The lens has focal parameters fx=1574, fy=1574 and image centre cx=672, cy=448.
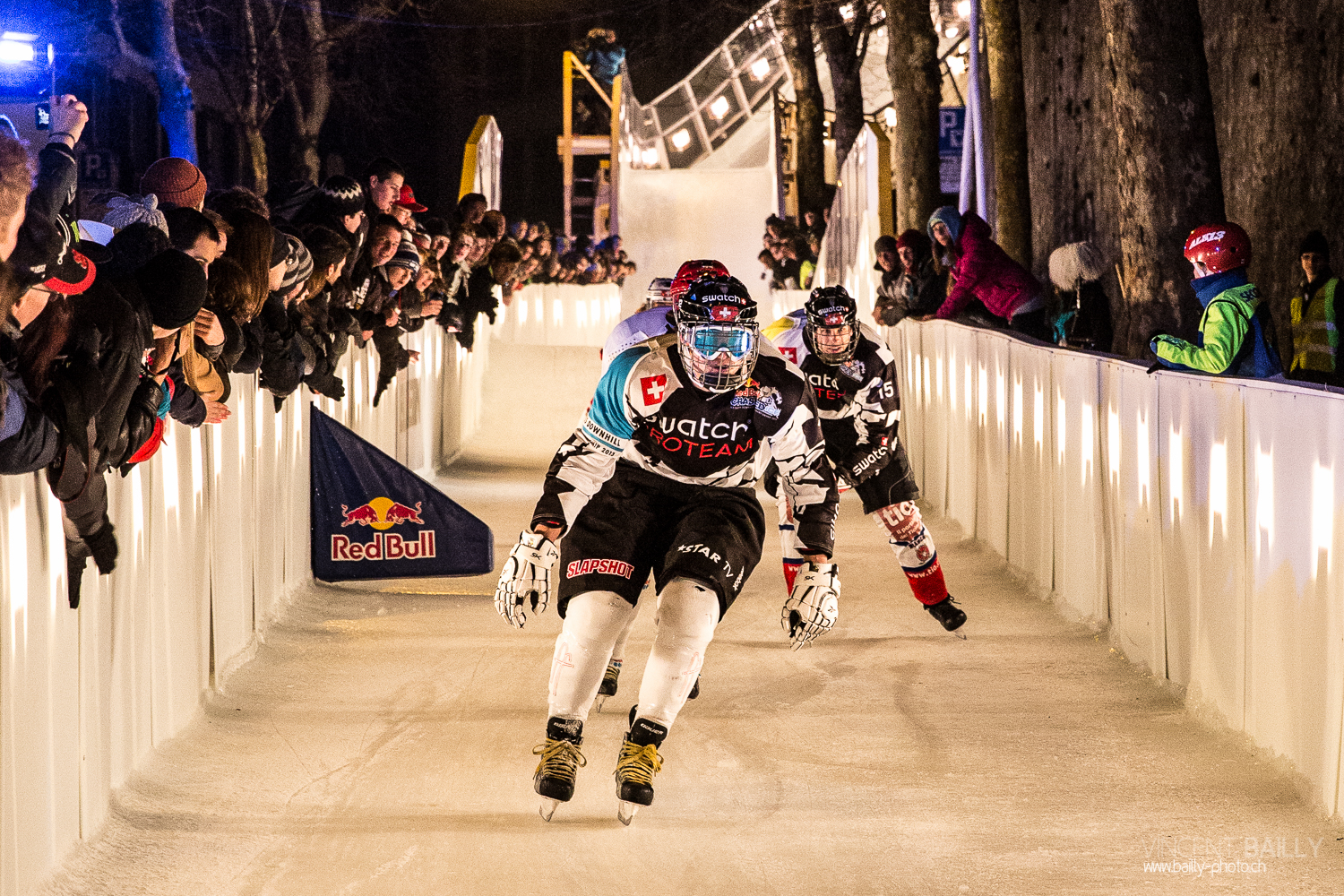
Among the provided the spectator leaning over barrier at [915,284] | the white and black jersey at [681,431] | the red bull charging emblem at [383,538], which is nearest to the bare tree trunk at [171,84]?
the spectator leaning over barrier at [915,284]

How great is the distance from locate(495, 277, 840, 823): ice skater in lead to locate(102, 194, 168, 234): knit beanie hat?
1.97 metres

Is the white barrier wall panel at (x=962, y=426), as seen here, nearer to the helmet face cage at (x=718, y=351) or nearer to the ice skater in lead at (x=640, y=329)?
the ice skater in lead at (x=640, y=329)

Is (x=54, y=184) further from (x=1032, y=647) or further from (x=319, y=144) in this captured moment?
(x=319, y=144)

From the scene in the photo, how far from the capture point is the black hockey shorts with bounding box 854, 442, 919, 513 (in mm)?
9000

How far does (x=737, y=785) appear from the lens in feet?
19.8

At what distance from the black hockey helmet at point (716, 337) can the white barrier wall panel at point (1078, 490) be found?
364 cm

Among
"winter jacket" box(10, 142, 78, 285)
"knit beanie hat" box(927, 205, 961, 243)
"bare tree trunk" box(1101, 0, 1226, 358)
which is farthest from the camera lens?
"knit beanie hat" box(927, 205, 961, 243)

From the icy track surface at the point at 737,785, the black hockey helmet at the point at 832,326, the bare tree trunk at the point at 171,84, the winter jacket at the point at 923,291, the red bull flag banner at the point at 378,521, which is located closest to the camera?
the icy track surface at the point at 737,785

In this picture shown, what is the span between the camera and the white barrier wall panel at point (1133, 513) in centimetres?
762

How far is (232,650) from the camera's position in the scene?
7.76 meters

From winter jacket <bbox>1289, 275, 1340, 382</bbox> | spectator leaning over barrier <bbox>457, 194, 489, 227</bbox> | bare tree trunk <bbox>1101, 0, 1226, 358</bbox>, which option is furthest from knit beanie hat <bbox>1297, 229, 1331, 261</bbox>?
spectator leaning over barrier <bbox>457, 194, 489, 227</bbox>

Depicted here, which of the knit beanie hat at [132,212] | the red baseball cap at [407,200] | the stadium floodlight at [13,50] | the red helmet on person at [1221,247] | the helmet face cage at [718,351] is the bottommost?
the helmet face cage at [718,351]

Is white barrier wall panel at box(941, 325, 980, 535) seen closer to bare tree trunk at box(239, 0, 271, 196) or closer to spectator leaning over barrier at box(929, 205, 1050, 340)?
spectator leaning over barrier at box(929, 205, 1050, 340)

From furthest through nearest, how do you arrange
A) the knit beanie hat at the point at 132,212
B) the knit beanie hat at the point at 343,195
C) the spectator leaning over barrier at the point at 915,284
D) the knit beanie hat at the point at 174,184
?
the spectator leaning over barrier at the point at 915,284, the knit beanie hat at the point at 343,195, the knit beanie hat at the point at 174,184, the knit beanie hat at the point at 132,212
